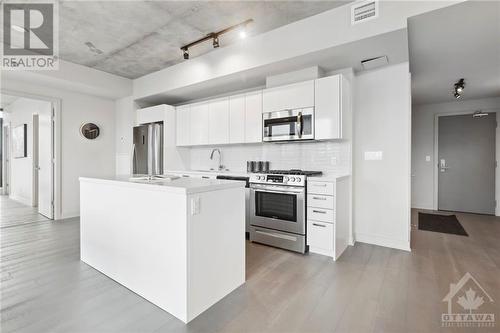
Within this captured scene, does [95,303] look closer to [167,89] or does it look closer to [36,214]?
[167,89]

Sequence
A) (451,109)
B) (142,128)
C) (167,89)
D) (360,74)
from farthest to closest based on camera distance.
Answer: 1. (451,109)
2. (142,128)
3. (167,89)
4. (360,74)

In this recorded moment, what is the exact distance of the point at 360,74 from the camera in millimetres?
3463

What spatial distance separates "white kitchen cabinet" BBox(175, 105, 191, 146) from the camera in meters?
4.77

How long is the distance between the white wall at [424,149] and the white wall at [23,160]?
27.1ft

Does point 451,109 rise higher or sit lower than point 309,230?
higher

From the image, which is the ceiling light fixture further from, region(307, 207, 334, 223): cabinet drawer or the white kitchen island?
region(307, 207, 334, 223): cabinet drawer

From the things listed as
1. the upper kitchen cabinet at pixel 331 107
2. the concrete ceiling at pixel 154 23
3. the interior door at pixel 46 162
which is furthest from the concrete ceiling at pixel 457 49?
the interior door at pixel 46 162

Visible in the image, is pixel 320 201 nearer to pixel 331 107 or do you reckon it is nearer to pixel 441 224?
pixel 331 107

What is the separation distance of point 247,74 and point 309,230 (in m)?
2.31

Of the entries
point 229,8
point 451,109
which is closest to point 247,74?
point 229,8

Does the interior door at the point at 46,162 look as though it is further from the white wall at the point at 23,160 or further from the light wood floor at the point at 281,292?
the light wood floor at the point at 281,292

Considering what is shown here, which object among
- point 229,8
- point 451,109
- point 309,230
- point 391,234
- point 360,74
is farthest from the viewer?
point 451,109

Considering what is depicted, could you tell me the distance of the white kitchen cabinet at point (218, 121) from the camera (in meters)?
4.20

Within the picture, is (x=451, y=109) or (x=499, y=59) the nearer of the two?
(x=499, y=59)
